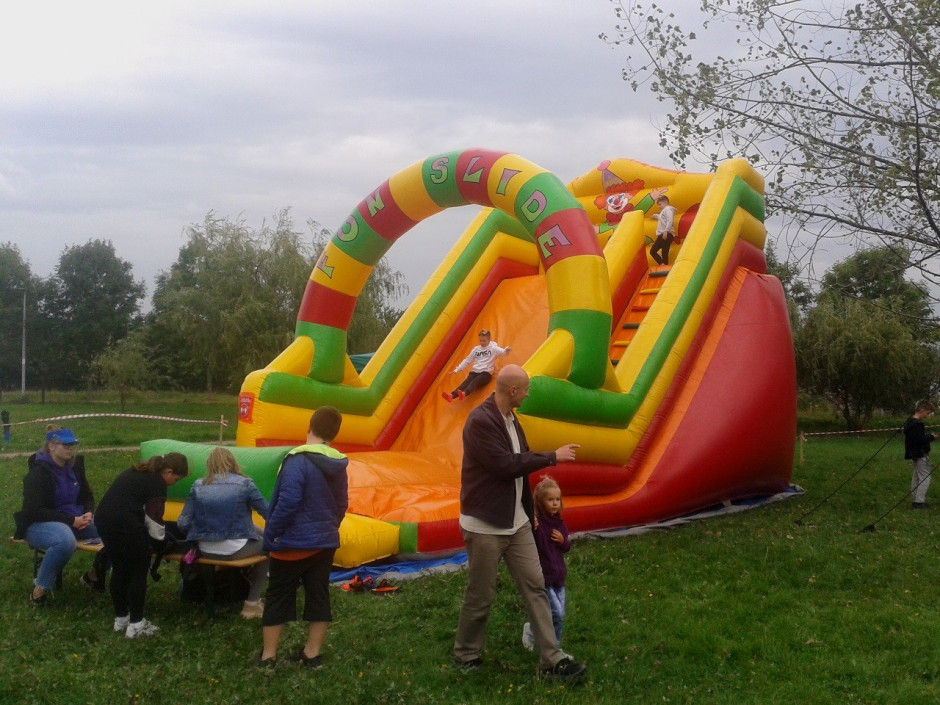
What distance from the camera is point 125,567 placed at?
15.5 feet

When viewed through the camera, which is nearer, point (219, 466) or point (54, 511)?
point (219, 466)

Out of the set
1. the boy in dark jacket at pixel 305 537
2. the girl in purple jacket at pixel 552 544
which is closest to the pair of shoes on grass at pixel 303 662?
the boy in dark jacket at pixel 305 537

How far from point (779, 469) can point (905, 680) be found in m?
5.49

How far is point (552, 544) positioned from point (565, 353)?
292 centimetres

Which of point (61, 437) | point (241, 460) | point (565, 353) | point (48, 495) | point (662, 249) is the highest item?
point (662, 249)

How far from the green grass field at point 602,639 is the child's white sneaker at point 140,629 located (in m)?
0.06

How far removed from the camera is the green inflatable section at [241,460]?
5.88m

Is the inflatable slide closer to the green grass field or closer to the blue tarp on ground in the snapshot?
the blue tarp on ground

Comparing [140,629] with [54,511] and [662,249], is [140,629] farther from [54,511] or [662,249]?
[662,249]

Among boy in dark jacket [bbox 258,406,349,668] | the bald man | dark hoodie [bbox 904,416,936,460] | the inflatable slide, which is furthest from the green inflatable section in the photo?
dark hoodie [bbox 904,416,936,460]

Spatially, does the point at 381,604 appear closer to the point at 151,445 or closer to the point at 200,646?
the point at 200,646

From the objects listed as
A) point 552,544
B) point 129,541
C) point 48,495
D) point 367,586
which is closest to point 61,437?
point 48,495

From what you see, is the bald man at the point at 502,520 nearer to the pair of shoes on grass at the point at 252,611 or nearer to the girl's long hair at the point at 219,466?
the pair of shoes on grass at the point at 252,611

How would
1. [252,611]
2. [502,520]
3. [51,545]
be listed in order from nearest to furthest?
[502,520] → [252,611] → [51,545]
